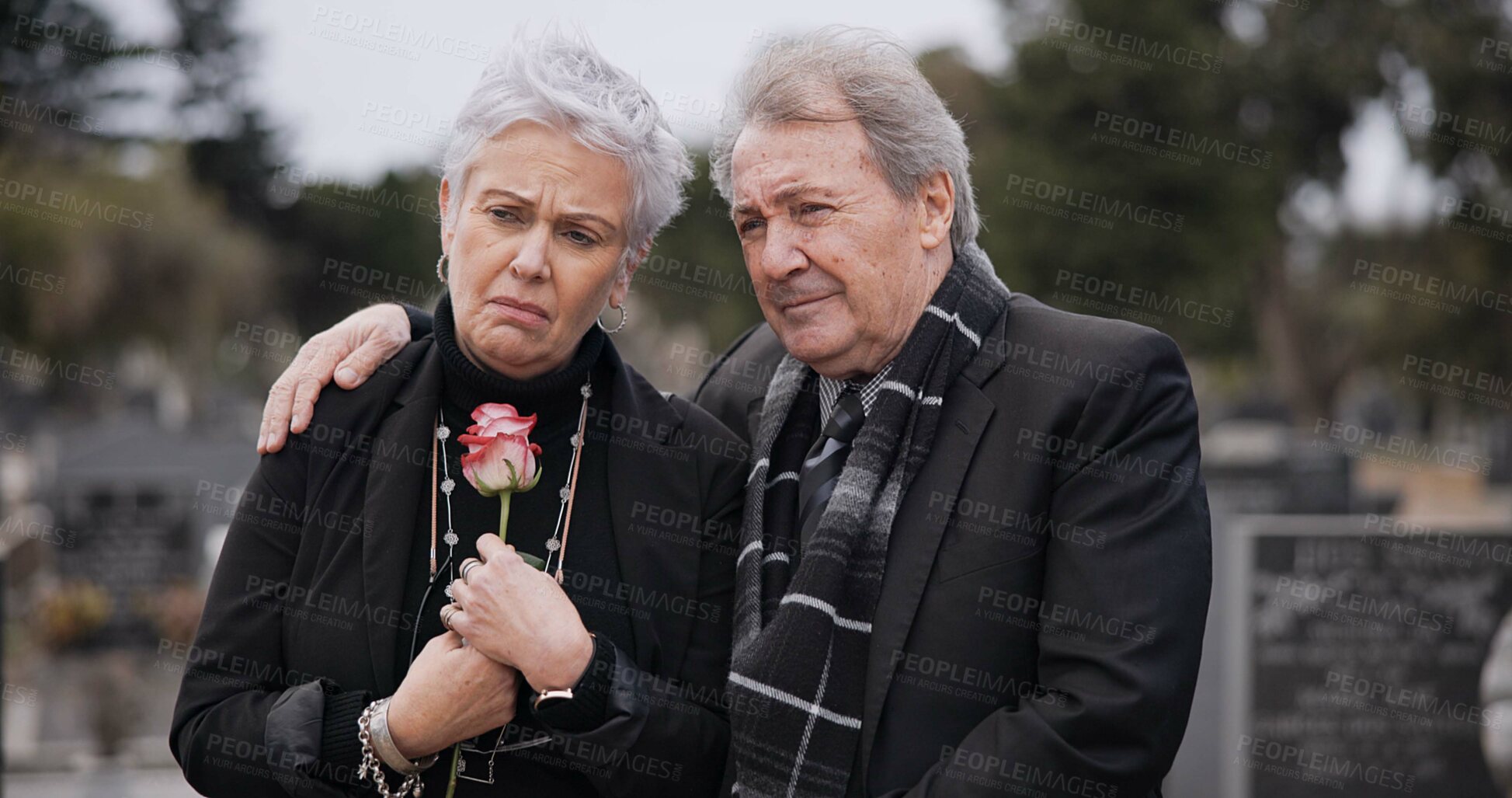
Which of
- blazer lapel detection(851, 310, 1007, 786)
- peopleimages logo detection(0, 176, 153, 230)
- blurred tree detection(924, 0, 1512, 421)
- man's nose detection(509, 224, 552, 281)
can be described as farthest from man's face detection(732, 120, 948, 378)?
peopleimages logo detection(0, 176, 153, 230)

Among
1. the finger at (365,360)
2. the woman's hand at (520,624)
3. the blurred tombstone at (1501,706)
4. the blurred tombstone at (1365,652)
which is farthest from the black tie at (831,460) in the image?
the blurred tombstone at (1365,652)

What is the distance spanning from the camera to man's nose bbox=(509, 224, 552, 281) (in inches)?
95.3

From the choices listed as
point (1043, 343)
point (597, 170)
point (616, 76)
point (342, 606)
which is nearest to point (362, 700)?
point (342, 606)

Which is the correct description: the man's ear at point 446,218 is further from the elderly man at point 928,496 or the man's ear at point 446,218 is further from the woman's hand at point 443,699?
the woman's hand at point 443,699

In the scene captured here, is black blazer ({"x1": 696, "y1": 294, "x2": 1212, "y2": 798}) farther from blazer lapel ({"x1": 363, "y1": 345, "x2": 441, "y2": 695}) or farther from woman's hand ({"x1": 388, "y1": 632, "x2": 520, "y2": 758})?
blazer lapel ({"x1": 363, "y1": 345, "x2": 441, "y2": 695})

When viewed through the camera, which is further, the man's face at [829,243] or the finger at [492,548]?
the man's face at [829,243]

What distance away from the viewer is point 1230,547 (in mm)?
6938

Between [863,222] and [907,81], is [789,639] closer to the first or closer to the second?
[863,222]

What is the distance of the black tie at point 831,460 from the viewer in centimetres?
262

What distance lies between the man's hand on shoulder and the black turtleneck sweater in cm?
16

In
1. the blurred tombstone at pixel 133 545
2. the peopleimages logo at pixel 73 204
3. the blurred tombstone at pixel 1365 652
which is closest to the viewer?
the blurred tombstone at pixel 1365 652

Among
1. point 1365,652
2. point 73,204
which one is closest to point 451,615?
point 1365,652

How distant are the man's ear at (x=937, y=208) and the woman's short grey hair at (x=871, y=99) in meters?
0.02

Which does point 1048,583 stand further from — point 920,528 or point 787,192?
point 787,192
